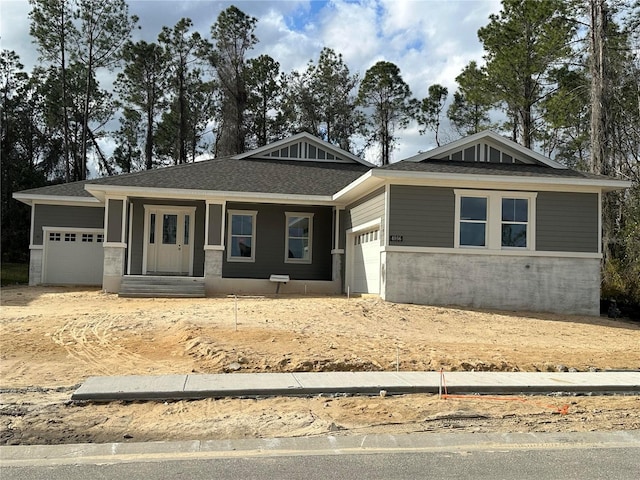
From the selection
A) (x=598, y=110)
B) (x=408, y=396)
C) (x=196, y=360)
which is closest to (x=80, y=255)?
(x=196, y=360)

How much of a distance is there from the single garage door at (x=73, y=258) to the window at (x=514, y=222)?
1546 cm

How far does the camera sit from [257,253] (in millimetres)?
22547

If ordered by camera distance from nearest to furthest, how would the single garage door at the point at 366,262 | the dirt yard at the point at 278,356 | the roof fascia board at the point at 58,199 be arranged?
the dirt yard at the point at 278,356 → the single garage door at the point at 366,262 → the roof fascia board at the point at 58,199

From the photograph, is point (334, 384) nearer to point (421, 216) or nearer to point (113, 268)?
point (421, 216)

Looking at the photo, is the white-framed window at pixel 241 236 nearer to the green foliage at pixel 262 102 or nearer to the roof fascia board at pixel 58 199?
the roof fascia board at pixel 58 199

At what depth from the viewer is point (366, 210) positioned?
62.9 feet

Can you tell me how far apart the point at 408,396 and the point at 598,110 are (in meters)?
20.4

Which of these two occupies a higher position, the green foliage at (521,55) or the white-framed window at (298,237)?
the green foliage at (521,55)

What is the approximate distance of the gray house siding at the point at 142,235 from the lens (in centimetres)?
2225

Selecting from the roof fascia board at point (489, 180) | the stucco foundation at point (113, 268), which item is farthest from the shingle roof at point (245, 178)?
the roof fascia board at point (489, 180)

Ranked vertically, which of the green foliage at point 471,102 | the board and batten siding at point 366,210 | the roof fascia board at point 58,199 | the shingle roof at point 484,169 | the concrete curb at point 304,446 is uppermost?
the green foliage at point 471,102

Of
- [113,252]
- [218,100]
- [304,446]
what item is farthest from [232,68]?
[304,446]

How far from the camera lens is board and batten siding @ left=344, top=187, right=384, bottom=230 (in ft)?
57.9

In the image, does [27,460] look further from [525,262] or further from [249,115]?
[249,115]
